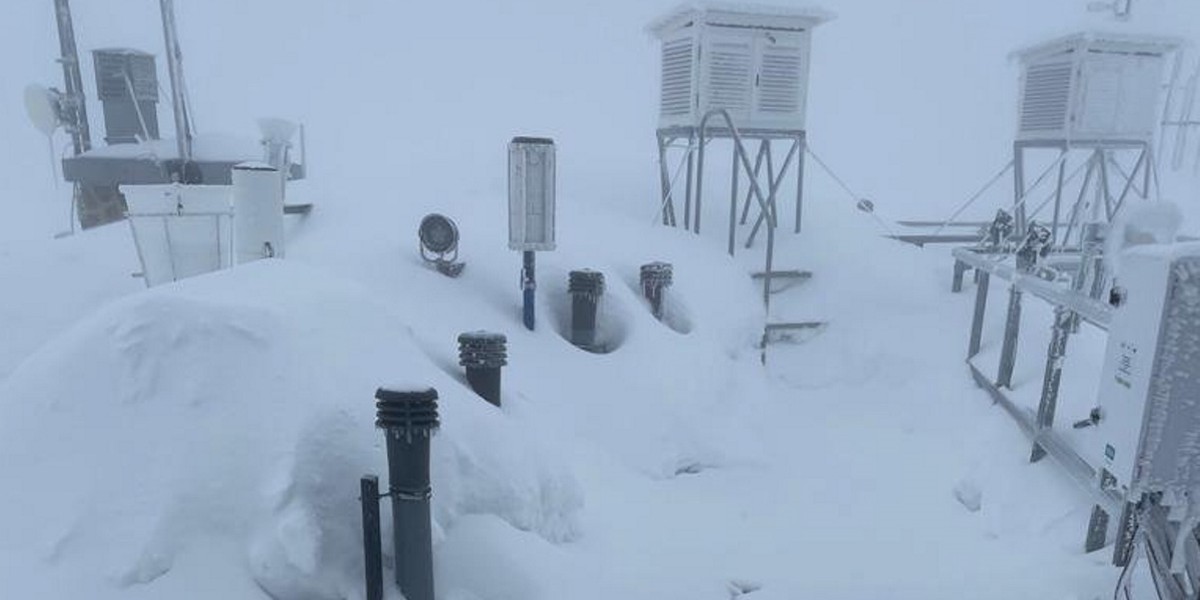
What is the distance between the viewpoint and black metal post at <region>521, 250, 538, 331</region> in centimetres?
682

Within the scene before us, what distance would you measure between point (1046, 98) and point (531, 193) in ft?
27.9

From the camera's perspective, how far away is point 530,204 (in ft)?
22.3

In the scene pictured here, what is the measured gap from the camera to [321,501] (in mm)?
3279

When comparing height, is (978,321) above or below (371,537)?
below

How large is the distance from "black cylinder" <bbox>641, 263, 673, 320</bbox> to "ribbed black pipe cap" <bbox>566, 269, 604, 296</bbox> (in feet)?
3.73

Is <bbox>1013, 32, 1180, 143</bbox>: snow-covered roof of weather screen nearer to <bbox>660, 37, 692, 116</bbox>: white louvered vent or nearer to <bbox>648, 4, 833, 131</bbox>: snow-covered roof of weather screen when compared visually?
<bbox>648, 4, 833, 131</bbox>: snow-covered roof of weather screen

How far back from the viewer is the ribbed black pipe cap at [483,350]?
5012 mm

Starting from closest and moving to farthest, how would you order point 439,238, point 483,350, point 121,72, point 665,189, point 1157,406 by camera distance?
point 1157,406 → point 483,350 → point 439,238 → point 665,189 → point 121,72

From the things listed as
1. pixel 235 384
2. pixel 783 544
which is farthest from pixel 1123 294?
pixel 235 384

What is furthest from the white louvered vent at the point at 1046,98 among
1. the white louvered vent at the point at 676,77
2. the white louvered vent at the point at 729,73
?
the white louvered vent at the point at 676,77

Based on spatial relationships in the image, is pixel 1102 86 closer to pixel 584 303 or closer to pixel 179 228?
pixel 584 303

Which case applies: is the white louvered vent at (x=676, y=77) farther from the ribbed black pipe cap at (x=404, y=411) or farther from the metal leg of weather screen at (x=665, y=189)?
the ribbed black pipe cap at (x=404, y=411)

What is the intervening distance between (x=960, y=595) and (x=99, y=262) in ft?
30.1

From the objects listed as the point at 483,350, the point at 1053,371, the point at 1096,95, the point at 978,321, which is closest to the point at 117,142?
the point at 483,350
